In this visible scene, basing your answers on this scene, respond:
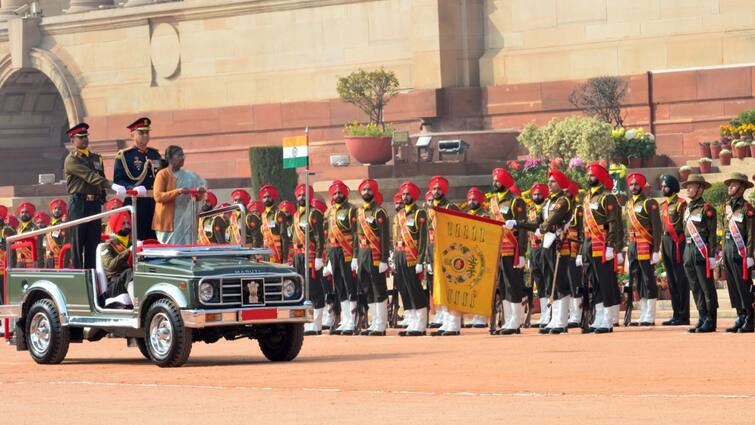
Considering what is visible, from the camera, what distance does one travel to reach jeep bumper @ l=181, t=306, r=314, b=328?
16.8 meters

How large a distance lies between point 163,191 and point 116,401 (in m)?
4.40

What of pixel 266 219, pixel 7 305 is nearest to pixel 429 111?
pixel 266 219

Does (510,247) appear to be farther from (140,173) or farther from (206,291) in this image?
(206,291)

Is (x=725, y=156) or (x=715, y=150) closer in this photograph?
(x=725, y=156)

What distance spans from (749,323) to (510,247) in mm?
3492

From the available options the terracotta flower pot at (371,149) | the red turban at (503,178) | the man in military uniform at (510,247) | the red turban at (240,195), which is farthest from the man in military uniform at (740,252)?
the terracotta flower pot at (371,149)

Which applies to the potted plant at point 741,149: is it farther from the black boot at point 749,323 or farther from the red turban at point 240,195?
the black boot at point 749,323

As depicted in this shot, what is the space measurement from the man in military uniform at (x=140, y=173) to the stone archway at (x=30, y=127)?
32.9 metres

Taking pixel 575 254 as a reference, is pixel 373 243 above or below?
above

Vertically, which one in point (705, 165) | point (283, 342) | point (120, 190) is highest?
point (120, 190)

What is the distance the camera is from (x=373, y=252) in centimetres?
2369

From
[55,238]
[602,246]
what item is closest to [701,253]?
[602,246]

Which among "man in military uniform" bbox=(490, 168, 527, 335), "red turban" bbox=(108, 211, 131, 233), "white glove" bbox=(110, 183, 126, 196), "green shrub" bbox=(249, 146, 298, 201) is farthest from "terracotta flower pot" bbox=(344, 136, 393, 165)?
"white glove" bbox=(110, 183, 126, 196)

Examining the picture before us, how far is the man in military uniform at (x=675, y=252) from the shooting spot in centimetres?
2178
